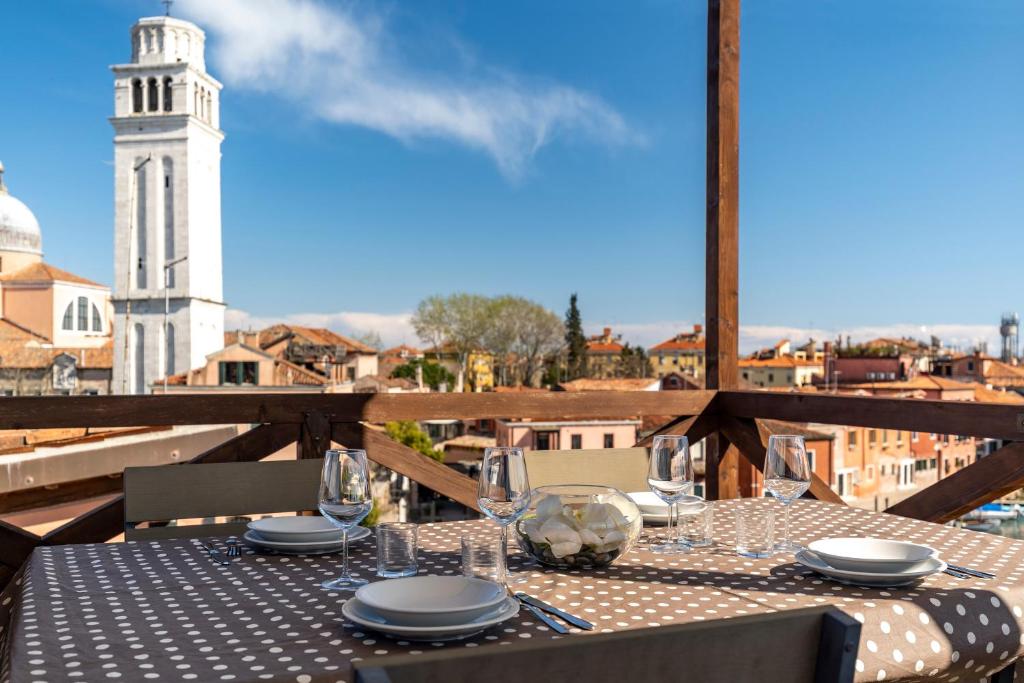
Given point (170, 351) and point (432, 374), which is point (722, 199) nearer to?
point (432, 374)

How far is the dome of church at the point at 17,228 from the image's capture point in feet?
119

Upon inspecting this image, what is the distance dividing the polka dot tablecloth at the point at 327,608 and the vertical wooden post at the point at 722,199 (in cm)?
170

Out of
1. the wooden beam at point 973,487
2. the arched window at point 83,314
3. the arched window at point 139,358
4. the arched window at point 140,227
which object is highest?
the arched window at point 140,227

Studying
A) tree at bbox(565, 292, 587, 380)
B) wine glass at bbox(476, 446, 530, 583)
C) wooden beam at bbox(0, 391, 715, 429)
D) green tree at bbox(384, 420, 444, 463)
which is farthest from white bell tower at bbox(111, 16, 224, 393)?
wine glass at bbox(476, 446, 530, 583)

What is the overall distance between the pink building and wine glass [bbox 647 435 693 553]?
21.2 meters

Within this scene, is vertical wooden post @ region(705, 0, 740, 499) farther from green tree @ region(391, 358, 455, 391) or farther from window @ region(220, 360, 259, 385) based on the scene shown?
green tree @ region(391, 358, 455, 391)

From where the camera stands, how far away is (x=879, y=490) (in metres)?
27.6

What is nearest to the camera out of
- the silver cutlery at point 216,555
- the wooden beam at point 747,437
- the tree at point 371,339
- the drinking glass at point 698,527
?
the silver cutlery at point 216,555

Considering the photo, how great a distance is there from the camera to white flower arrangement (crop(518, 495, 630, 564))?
131cm

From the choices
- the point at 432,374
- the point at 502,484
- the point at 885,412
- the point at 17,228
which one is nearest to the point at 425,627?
the point at 502,484

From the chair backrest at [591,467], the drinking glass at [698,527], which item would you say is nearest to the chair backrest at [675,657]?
the drinking glass at [698,527]

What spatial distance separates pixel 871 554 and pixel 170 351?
35.2 m

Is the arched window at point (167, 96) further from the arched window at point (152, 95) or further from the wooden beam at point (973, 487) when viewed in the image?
the wooden beam at point (973, 487)

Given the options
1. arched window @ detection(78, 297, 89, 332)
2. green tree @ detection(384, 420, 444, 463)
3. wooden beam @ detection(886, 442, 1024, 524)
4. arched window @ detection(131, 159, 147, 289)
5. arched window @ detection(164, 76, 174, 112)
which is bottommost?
green tree @ detection(384, 420, 444, 463)
